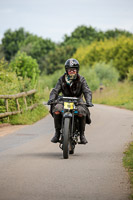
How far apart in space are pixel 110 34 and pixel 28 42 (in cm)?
2044

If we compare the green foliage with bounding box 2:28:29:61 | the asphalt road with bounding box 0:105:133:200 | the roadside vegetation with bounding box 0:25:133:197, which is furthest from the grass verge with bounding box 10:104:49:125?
the green foliage with bounding box 2:28:29:61

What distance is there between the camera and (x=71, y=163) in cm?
852

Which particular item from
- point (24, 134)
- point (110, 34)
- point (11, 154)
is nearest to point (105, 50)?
point (110, 34)

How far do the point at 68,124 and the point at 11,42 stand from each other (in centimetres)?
10539

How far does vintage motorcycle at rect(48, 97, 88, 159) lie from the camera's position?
8.95 meters

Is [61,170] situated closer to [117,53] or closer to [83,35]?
[117,53]

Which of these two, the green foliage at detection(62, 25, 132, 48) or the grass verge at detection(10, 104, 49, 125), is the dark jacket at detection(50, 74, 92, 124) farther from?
the green foliage at detection(62, 25, 132, 48)

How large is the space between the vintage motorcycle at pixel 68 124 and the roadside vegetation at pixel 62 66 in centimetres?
112

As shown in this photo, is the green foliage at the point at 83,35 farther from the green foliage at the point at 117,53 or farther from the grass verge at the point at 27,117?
the grass verge at the point at 27,117

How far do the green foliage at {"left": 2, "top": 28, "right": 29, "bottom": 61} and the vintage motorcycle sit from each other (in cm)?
10287

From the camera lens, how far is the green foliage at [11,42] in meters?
112

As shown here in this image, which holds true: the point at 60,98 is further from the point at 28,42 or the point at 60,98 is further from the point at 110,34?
the point at 28,42

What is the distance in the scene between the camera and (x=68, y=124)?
902 centimetres

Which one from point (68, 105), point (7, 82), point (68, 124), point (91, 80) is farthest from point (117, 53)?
point (68, 124)
